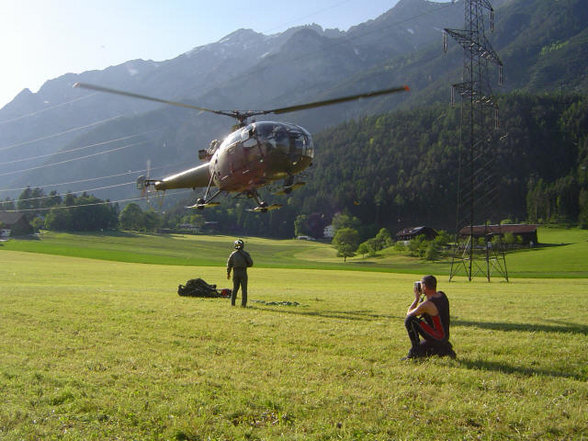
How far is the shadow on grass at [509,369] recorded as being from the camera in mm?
7953

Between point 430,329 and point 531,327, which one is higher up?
point 430,329

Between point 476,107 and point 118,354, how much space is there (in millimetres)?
46242

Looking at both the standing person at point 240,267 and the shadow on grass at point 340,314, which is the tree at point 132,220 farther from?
the shadow on grass at point 340,314

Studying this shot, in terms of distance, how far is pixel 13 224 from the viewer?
114 metres

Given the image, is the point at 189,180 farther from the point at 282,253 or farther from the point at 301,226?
the point at 301,226

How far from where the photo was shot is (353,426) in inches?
226

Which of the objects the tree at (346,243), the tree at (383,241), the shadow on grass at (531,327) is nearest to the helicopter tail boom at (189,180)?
the shadow on grass at (531,327)

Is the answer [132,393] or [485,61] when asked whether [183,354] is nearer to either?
[132,393]

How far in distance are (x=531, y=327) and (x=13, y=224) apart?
127439 millimetres

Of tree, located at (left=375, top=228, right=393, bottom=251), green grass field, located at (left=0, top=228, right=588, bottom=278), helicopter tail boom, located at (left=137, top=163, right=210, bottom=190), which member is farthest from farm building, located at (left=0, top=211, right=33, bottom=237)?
helicopter tail boom, located at (left=137, top=163, right=210, bottom=190)

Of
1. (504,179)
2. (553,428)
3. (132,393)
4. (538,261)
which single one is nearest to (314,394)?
(132,393)

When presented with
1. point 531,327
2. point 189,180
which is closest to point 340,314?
point 531,327

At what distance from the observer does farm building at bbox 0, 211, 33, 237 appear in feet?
374

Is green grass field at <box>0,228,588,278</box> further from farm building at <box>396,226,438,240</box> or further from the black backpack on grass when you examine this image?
the black backpack on grass
